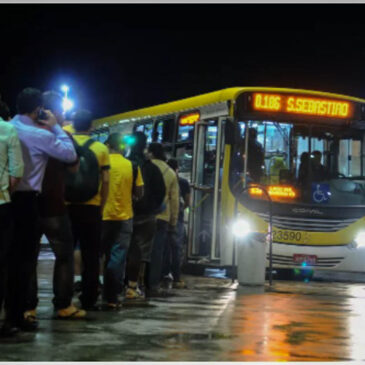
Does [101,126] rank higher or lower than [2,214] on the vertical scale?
higher

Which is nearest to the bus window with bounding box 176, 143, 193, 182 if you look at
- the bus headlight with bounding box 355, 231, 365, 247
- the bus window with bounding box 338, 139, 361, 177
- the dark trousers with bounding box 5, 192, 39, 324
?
the bus window with bounding box 338, 139, 361, 177

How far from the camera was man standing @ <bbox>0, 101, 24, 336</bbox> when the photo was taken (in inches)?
294

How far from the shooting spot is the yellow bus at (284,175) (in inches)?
656

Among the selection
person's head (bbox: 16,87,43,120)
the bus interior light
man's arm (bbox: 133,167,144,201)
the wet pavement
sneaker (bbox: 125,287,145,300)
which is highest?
the bus interior light

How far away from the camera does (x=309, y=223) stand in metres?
16.8

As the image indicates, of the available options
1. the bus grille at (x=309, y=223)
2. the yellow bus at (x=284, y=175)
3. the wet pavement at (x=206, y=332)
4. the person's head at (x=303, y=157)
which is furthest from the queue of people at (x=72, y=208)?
the person's head at (x=303, y=157)

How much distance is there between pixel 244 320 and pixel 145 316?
0.97m

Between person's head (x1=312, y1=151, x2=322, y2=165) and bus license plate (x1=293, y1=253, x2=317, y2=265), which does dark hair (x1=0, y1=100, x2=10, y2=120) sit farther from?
person's head (x1=312, y1=151, x2=322, y2=165)

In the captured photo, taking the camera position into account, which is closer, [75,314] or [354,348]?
[354,348]

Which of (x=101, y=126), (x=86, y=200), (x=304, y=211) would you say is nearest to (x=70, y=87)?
(x=101, y=126)

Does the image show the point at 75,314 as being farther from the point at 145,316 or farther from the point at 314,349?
the point at 314,349

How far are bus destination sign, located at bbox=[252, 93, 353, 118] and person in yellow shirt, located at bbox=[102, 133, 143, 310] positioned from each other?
6.29 metres

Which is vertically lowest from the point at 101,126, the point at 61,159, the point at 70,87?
the point at 61,159

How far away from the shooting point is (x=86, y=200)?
31.0 feet
